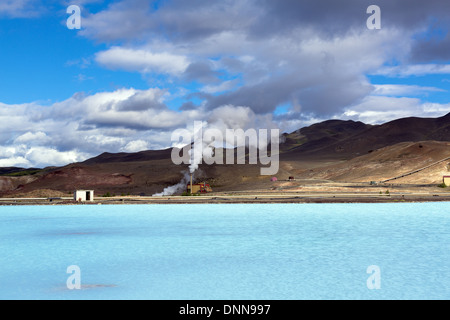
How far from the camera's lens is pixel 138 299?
→ 15125 mm

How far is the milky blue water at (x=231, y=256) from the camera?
1630cm

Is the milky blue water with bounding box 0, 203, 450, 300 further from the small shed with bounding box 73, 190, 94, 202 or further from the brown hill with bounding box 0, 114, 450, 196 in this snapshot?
the brown hill with bounding box 0, 114, 450, 196

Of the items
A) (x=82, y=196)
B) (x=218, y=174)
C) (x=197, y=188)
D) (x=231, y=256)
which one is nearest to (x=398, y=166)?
(x=218, y=174)

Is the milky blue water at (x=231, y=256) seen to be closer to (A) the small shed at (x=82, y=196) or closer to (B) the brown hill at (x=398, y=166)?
(A) the small shed at (x=82, y=196)

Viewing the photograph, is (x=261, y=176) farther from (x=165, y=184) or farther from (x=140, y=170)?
(x=140, y=170)

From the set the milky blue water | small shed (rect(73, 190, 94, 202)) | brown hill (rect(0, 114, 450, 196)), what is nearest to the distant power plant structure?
brown hill (rect(0, 114, 450, 196))

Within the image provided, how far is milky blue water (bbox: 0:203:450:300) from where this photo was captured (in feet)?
53.5

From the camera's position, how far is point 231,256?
22.2 m

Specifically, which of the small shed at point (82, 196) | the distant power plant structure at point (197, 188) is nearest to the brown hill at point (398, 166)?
the distant power plant structure at point (197, 188)

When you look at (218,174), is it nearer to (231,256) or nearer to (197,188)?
(197,188)

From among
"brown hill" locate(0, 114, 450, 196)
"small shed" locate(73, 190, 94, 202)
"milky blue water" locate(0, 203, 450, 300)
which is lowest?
"milky blue water" locate(0, 203, 450, 300)

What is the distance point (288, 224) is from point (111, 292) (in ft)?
66.6

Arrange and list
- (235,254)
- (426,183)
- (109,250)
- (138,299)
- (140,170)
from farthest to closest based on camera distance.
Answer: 1. (140,170)
2. (426,183)
3. (109,250)
4. (235,254)
5. (138,299)
